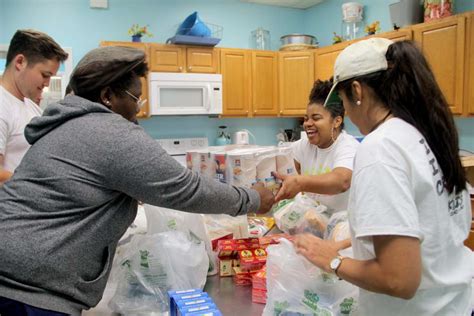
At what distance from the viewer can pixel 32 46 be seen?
1784 mm

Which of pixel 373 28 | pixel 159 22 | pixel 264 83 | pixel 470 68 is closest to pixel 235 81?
pixel 264 83

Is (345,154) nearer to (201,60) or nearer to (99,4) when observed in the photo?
(201,60)

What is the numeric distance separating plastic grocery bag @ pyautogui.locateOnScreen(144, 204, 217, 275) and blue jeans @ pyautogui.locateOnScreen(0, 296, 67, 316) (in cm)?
56

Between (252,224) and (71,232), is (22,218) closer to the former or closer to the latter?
(71,232)

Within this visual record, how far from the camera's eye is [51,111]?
1.12 meters

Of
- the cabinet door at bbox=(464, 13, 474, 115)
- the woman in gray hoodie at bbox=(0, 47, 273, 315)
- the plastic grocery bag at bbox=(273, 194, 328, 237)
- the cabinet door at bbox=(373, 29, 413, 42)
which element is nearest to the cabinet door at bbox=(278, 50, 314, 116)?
the cabinet door at bbox=(373, 29, 413, 42)

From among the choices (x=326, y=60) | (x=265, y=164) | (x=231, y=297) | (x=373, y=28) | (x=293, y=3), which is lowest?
(x=231, y=297)

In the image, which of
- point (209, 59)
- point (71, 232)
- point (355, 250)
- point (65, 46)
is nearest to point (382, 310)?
point (355, 250)

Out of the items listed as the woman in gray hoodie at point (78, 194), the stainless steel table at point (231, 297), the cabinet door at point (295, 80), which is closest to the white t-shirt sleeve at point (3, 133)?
the woman in gray hoodie at point (78, 194)

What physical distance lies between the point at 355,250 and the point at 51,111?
34.5 inches

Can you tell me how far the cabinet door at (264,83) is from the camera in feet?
15.5

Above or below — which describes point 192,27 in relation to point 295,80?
above

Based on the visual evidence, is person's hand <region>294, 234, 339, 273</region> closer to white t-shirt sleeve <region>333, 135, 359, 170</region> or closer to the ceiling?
white t-shirt sleeve <region>333, 135, 359, 170</region>

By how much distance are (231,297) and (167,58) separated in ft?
10.9
